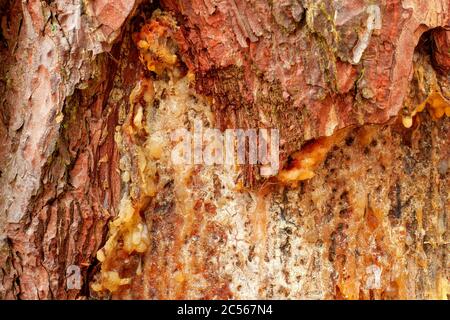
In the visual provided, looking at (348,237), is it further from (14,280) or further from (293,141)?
(14,280)

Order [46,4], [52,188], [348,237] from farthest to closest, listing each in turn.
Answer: [348,237] → [52,188] → [46,4]

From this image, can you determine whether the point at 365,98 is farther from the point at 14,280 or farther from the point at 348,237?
the point at 14,280

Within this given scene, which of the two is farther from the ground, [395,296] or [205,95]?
[205,95]

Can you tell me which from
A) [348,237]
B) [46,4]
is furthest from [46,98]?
[348,237]

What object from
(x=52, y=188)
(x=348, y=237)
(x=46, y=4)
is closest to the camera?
(x=46, y=4)

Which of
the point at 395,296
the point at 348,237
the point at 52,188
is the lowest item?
the point at 395,296

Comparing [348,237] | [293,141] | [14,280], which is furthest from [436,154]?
[14,280]

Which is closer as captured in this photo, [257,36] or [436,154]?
[257,36]
